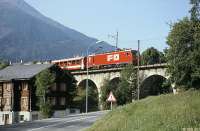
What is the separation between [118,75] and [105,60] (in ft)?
12.1

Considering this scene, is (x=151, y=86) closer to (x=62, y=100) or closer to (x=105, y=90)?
(x=105, y=90)

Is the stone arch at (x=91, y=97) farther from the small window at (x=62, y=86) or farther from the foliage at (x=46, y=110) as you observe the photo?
the foliage at (x=46, y=110)

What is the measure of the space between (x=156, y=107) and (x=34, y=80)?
51.3 meters

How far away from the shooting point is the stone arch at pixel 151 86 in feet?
263

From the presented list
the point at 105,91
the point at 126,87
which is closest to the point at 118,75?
the point at 105,91

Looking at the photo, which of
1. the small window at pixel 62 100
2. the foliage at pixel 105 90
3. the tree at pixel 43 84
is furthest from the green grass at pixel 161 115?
the small window at pixel 62 100

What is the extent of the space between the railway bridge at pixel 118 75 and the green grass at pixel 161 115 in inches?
1752

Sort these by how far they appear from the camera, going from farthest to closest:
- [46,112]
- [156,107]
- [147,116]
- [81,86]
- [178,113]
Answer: [81,86] → [46,112] → [156,107] → [147,116] → [178,113]

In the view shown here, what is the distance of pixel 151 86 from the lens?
273ft

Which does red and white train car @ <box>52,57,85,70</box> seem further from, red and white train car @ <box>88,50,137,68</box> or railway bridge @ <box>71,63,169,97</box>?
red and white train car @ <box>88,50,137,68</box>

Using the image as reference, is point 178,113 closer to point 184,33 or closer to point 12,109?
point 184,33

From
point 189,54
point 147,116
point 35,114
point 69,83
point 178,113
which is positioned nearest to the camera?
point 178,113

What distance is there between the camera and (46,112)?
67250 millimetres

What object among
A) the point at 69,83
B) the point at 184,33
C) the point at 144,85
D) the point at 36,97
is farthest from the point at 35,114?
the point at 184,33
